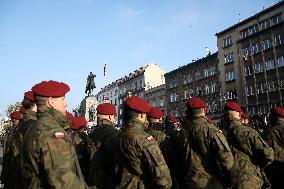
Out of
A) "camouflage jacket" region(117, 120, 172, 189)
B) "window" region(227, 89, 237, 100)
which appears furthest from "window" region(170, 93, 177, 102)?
"camouflage jacket" region(117, 120, 172, 189)

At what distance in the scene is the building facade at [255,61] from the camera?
38.9 metres

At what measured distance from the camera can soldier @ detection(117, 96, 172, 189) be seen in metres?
4.16

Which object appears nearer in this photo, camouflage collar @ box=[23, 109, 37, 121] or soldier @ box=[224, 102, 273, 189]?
camouflage collar @ box=[23, 109, 37, 121]

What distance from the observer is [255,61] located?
42.1 metres

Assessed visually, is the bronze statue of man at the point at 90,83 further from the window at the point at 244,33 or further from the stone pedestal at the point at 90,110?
the window at the point at 244,33

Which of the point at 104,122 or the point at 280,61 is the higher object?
the point at 280,61

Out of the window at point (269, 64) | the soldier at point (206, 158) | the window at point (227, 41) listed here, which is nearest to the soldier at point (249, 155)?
the soldier at point (206, 158)

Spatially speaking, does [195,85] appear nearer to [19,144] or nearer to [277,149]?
[277,149]

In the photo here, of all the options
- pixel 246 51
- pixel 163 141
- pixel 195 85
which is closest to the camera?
pixel 163 141

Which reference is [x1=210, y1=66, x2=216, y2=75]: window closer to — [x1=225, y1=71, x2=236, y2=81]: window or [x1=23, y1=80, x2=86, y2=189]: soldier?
[x1=225, y1=71, x2=236, y2=81]: window

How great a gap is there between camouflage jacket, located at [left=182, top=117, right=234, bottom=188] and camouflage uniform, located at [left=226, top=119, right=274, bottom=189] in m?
0.80

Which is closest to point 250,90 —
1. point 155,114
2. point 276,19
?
point 276,19

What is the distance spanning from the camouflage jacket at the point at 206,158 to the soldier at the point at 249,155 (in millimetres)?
804

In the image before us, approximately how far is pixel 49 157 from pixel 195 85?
51341 millimetres
